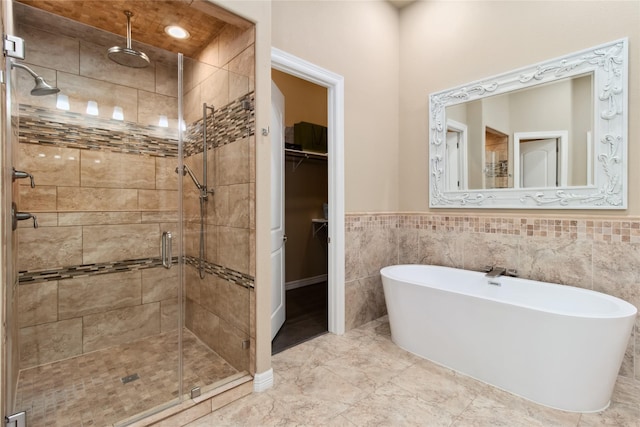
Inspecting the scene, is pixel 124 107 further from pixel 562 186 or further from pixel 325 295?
pixel 562 186

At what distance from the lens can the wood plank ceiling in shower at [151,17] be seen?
205 centimetres

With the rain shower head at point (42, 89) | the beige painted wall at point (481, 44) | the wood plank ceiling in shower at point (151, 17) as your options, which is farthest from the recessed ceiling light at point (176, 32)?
the beige painted wall at point (481, 44)

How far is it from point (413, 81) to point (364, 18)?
2.57ft

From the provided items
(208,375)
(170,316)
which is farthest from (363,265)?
(170,316)

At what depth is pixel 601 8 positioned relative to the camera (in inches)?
87.0

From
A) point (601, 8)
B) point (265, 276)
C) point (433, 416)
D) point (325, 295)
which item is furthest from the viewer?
point (325, 295)

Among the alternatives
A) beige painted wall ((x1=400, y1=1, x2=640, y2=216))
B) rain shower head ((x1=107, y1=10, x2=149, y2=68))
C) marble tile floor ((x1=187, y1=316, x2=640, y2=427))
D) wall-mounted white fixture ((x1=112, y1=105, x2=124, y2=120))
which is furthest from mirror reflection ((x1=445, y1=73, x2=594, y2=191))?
wall-mounted white fixture ((x1=112, y1=105, x2=124, y2=120))

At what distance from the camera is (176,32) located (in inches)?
96.7

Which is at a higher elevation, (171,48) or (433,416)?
(171,48)

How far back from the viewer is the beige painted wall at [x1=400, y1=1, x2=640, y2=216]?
2.14 meters

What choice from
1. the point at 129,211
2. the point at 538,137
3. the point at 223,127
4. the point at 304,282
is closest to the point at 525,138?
the point at 538,137

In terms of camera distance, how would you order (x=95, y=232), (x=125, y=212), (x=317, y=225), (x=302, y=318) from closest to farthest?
(x=95, y=232) → (x=125, y=212) → (x=302, y=318) → (x=317, y=225)

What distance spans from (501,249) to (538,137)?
95 cm

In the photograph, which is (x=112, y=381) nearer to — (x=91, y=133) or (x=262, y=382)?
(x=262, y=382)
